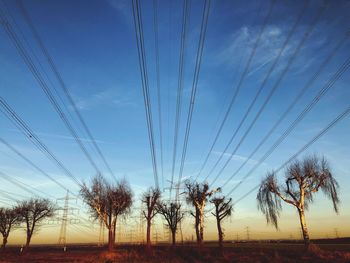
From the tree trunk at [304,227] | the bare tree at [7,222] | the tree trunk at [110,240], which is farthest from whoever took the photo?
the bare tree at [7,222]

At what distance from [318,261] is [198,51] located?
19483 millimetres

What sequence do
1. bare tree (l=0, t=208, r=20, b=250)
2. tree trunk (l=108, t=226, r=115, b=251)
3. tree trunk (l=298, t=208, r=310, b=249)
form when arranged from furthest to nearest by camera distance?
bare tree (l=0, t=208, r=20, b=250) → tree trunk (l=108, t=226, r=115, b=251) → tree trunk (l=298, t=208, r=310, b=249)

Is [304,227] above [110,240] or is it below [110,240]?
above

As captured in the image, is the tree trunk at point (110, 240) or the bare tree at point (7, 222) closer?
the tree trunk at point (110, 240)

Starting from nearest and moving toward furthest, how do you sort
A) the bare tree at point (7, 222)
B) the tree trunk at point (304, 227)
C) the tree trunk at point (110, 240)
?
the tree trunk at point (304, 227), the tree trunk at point (110, 240), the bare tree at point (7, 222)

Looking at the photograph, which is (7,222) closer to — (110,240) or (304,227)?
(110,240)

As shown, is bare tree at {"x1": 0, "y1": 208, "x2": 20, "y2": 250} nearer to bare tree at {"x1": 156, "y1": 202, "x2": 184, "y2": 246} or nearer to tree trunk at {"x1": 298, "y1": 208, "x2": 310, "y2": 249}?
bare tree at {"x1": 156, "y1": 202, "x2": 184, "y2": 246}

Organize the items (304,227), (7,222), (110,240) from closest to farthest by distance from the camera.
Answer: (304,227), (110,240), (7,222)

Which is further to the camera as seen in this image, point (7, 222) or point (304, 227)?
point (7, 222)

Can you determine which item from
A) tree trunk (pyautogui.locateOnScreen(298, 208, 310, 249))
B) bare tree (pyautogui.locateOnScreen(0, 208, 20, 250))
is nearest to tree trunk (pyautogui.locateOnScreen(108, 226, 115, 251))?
tree trunk (pyautogui.locateOnScreen(298, 208, 310, 249))

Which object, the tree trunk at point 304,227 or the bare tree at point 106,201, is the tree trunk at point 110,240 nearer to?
the bare tree at point 106,201

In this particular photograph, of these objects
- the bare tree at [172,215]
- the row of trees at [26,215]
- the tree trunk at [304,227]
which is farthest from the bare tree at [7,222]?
the tree trunk at [304,227]

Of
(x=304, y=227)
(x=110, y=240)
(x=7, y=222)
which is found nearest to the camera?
(x=304, y=227)

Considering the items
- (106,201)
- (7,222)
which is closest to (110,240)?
(106,201)
